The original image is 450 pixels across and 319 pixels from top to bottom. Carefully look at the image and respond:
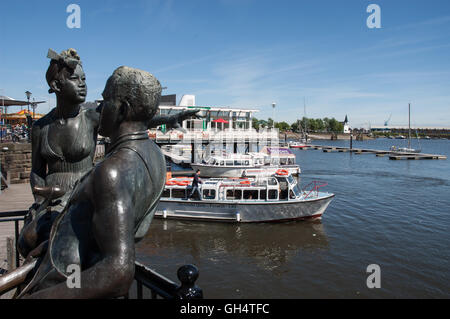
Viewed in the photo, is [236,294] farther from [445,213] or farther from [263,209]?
[445,213]

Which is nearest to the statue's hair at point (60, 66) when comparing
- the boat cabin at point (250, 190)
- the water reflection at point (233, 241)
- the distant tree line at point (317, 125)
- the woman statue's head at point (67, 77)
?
the woman statue's head at point (67, 77)

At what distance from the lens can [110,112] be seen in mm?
2127

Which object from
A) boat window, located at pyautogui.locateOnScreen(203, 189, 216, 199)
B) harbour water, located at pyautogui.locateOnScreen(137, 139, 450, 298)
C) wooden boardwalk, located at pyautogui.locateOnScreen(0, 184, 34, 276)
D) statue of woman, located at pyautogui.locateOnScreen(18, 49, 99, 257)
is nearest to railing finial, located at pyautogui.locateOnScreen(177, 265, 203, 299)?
statue of woman, located at pyautogui.locateOnScreen(18, 49, 99, 257)

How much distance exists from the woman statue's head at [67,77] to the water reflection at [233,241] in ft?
44.3

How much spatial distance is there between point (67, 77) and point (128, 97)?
57.6 inches

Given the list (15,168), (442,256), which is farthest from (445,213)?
(15,168)

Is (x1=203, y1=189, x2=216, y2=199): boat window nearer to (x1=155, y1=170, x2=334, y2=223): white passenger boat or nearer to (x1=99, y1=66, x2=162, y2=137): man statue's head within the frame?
(x1=155, y1=170, x2=334, y2=223): white passenger boat

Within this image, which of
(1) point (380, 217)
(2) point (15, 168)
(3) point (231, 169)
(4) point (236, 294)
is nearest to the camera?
(4) point (236, 294)

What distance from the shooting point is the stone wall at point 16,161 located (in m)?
19.0

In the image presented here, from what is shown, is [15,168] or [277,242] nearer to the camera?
[277,242]

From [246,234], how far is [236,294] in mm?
6701

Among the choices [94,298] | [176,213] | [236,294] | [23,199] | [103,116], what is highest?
[103,116]

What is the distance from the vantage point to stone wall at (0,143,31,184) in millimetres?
19000

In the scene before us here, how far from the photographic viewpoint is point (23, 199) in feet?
42.0
